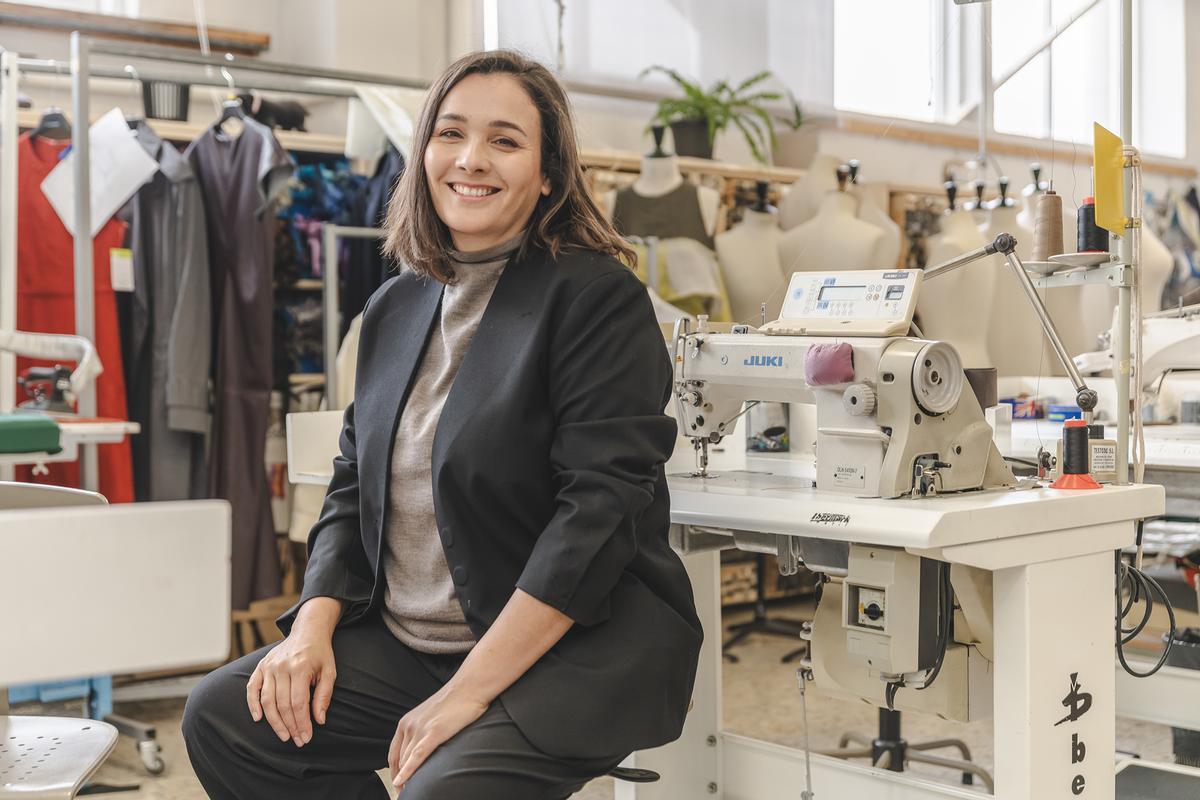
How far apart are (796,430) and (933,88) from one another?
26.0 inches

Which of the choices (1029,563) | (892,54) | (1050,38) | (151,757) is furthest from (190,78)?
(1029,563)

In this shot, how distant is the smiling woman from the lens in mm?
1244

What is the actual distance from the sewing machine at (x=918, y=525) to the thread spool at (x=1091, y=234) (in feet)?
0.79

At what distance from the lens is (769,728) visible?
2969 mm

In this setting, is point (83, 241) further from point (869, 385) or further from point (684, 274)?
point (869, 385)

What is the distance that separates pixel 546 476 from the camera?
133 cm

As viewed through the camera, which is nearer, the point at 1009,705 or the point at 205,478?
the point at 1009,705

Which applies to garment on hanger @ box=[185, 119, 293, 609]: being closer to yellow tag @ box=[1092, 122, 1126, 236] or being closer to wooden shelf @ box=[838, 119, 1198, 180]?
wooden shelf @ box=[838, 119, 1198, 180]

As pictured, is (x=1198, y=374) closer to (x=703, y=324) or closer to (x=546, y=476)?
(x=703, y=324)

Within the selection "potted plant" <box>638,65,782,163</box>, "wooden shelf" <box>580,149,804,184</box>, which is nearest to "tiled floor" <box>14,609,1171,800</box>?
"wooden shelf" <box>580,149,804,184</box>

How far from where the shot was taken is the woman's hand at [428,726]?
1.20 metres

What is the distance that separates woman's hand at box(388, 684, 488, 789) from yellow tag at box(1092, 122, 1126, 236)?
120 cm

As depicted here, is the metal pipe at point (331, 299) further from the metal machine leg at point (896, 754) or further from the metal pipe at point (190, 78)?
the metal machine leg at point (896, 754)

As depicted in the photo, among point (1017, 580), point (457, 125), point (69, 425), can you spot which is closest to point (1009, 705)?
point (1017, 580)
